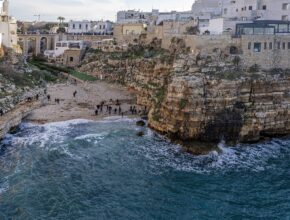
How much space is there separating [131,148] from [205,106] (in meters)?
8.23

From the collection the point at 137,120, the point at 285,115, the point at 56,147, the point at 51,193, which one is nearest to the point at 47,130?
the point at 56,147

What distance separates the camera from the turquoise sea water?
93.5ft

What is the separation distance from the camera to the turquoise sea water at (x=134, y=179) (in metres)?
28.5

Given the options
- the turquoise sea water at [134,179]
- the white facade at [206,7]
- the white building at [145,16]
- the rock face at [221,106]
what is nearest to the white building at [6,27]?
the white building at [145,16]

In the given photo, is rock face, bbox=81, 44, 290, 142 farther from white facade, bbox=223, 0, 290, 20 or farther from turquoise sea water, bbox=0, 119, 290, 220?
white facade, bbox=223, 0, 290, 20

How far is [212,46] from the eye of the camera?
50.1 meters

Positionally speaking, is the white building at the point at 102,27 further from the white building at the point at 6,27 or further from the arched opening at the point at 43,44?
the white building at the point at 6,27

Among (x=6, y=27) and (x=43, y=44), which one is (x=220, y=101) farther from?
(x=43, y=44)

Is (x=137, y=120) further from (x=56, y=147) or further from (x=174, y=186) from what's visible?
(x=174, y=186)

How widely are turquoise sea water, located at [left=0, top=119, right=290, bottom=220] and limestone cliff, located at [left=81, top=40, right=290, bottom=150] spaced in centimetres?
187

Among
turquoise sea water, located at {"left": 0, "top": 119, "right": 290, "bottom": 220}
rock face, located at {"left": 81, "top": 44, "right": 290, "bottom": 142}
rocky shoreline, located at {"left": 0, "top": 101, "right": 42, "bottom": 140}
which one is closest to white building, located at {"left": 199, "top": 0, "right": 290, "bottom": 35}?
rock face, located at {"left": 81, "top": 44, "right": 290, "bottom": 142}

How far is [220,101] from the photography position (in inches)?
1689

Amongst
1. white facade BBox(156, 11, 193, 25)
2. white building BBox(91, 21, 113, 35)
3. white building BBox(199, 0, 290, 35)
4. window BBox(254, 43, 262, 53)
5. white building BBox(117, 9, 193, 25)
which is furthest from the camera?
white building BBox(91, 21, 113, 35)

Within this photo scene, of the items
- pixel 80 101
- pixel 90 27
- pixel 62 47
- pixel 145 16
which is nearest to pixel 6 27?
pixel 80 101
